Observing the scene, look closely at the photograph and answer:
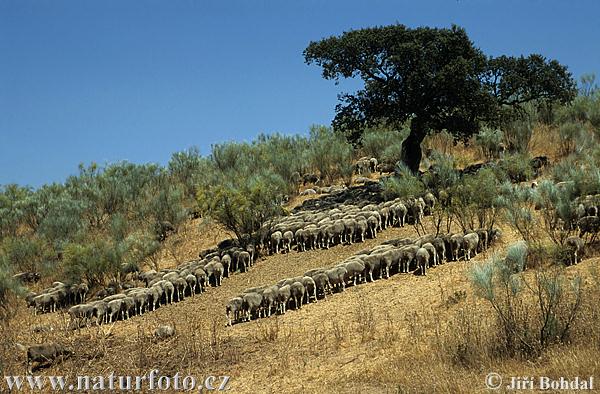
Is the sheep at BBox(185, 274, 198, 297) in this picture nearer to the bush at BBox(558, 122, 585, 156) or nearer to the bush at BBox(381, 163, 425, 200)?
the bush at BBox(381, 163, 425, 200)

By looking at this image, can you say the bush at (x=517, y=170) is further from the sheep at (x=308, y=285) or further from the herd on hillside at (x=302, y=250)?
the sheep at (x=308, y=285)

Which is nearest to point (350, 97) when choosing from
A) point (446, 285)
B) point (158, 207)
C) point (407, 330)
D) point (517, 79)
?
point (517, 79)

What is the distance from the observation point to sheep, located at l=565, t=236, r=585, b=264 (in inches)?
479

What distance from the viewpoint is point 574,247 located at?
12.3 meters

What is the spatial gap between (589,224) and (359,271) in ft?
16.5

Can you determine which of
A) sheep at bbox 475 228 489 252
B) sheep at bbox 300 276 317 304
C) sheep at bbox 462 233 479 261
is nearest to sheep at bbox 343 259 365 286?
sheep at bbox 300 276 317 304

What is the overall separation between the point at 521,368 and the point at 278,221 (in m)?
12.7

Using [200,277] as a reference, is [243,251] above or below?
above

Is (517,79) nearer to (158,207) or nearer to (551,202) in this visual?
(551,202)

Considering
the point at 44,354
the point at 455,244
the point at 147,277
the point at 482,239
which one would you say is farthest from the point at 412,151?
the point at 44,354

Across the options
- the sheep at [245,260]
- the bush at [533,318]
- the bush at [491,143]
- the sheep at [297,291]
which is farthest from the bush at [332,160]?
the bush at [533,318]

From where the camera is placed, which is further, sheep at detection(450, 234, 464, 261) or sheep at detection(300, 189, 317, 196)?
sheep at detection(300, 189, 317, 196)

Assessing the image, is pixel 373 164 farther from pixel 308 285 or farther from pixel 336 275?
pixel 308 285

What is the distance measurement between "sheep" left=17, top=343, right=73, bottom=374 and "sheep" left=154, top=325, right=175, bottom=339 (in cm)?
171
